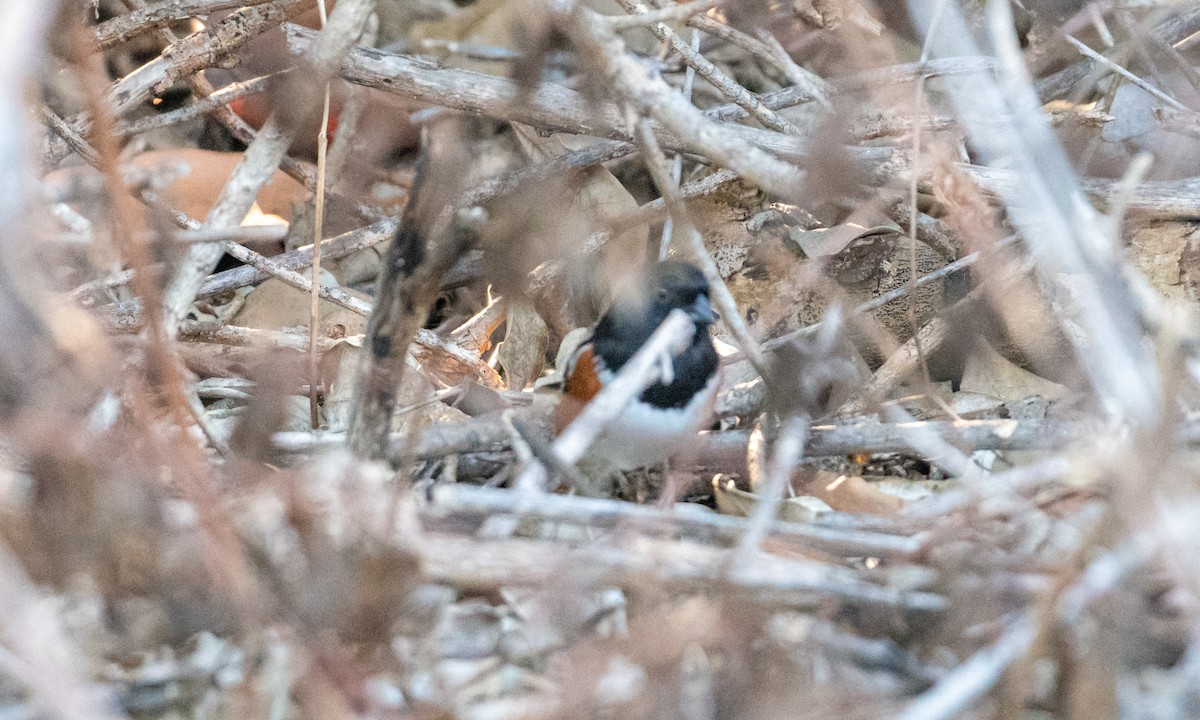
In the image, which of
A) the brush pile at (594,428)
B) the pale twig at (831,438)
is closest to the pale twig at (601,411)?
Result: the brush pile at (594,428)

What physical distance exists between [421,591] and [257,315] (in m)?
1.87

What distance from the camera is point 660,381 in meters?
2.52

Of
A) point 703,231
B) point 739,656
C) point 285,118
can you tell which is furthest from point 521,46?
point 703,231

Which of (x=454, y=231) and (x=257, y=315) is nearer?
(x=454, y=231)

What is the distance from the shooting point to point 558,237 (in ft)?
7.36

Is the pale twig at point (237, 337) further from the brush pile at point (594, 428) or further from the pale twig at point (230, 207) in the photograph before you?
the pale twig at point (230, 207)

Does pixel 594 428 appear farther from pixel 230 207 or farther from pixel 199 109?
pixel 199 109

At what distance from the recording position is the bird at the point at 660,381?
251 centimetres

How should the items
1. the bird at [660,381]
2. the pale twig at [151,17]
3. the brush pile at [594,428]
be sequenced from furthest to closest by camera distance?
the pale twig at [151,17] → the bird at [660,381] → the brush pile at [594,428]

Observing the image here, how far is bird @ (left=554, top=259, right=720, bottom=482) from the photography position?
8.23 feet

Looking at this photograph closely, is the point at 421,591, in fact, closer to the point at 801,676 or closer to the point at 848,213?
the point at 801,676

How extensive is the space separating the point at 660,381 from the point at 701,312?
182 mm

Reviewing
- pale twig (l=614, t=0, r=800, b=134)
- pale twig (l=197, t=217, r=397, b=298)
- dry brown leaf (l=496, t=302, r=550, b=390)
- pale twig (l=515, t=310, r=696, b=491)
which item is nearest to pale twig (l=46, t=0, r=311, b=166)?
pale twig (l=197, t=217, r=397, b=298)

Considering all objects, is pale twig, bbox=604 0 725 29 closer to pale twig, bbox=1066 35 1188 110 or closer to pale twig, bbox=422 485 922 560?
pale twig, bbox=422 485 922 560
